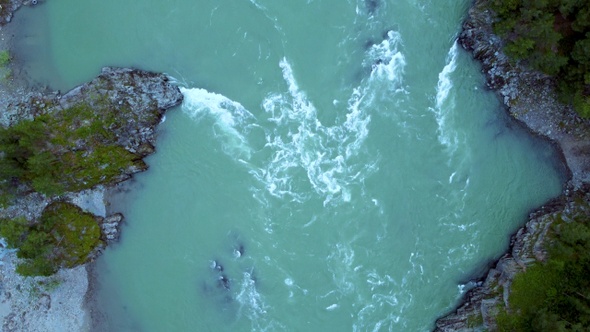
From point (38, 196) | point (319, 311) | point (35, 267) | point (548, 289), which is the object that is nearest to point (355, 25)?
point (319, 311)

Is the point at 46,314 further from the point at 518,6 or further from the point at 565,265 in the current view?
the point at 518,6

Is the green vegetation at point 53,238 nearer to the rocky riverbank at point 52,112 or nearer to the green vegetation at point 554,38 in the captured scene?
the rocky riverbank at point 52,112

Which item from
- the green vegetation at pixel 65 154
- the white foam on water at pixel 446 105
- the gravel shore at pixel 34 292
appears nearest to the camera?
the green vegetation at pixel 65 154

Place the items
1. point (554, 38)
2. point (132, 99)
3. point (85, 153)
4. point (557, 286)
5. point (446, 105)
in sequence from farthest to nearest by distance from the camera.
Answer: point (446, 105), point (132, 99), point (85, 153), point (557, 286), point (554, 38)

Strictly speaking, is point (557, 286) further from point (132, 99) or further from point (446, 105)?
point (132, 99)

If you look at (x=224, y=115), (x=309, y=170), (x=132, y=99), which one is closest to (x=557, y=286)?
(x=309, y=170)

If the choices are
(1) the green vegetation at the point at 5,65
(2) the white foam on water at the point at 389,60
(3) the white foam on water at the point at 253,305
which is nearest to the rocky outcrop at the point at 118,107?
(1) the green vegetation at the point at 5,65

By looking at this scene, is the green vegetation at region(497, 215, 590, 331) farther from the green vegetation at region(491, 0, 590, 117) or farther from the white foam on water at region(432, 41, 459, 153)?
the white foam on water at region(432, 41, 459, 153)
